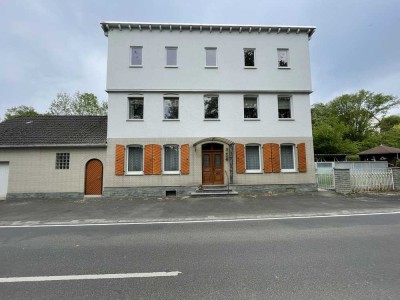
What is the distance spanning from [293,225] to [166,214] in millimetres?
4645

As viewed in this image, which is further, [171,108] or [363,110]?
[363,110]

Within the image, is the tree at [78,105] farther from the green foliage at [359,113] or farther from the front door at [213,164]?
the green foliage at [359,113]

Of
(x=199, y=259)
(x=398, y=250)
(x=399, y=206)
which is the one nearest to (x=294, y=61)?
(x=399, y=206)

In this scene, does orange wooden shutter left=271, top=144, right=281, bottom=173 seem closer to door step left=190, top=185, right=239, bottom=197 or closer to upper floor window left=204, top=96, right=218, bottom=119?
door step left=190, top=185, right=239, bottom=197

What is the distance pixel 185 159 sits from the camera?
14.2 m

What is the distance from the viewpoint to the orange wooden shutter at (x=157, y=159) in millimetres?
13992

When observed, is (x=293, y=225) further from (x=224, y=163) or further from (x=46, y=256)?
(x=224, y=163)

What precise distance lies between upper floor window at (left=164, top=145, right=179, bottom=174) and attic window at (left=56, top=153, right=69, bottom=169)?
6.31 meters

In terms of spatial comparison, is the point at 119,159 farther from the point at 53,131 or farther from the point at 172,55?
the point at 172,55

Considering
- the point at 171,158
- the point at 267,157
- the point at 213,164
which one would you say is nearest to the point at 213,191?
the point at 213,164

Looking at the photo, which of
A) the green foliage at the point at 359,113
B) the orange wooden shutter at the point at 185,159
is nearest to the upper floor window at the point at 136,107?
the orange wooden shutter at the point at 185,159

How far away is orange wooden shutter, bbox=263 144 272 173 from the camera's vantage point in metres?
14.4

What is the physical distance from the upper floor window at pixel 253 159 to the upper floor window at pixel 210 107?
3.24 m

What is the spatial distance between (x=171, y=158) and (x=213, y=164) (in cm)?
286
